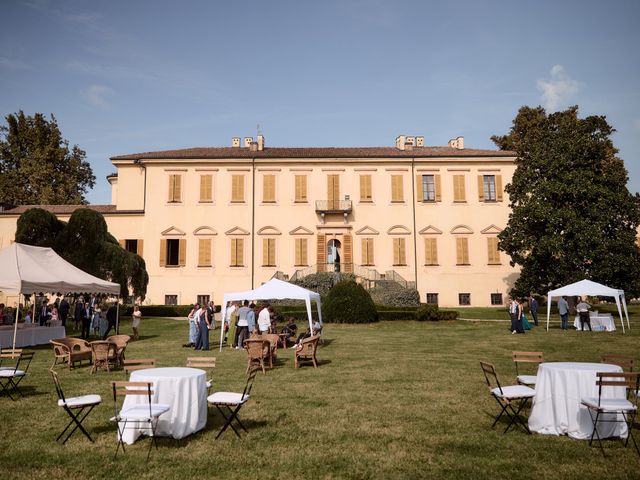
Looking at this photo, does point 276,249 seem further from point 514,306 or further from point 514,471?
point 514,471

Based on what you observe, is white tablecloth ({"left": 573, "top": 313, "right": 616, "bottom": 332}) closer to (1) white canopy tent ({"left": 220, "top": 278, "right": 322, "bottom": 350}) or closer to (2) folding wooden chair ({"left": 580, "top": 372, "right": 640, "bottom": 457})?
(1) white canopy tent ({"left": 220, "top": 278, "right": 322, "bottom": 350})

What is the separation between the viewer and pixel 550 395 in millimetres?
6266

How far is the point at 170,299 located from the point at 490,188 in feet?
69.9

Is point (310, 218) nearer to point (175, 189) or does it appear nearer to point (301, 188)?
point (301, 188)

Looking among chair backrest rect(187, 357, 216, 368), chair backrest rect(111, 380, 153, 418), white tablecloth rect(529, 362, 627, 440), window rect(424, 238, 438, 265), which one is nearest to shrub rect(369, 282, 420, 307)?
window rect(424, 238, 438, 265)

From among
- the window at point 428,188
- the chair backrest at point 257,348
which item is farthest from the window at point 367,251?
the chair backrest at point 257,348

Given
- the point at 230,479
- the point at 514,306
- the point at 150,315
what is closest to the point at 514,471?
the point at 230,479

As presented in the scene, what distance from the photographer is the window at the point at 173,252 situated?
32562 mm

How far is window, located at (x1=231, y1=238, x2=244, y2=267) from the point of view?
32.6 meters

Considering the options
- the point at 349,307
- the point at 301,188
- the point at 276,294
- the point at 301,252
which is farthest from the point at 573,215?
the point at 276,294

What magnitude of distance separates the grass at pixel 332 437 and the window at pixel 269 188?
2195 cm

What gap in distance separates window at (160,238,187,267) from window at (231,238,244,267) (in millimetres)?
2972

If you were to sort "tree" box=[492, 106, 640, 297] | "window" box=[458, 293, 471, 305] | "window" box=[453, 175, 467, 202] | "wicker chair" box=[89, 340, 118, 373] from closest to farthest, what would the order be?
"wicker chair" box=[89, 340, 118, 373]
"tree" box=[492, 106, 640, 297]
"window" box=[458, 293, 471, 305]
"window" box=[453, 175, 467, 202]

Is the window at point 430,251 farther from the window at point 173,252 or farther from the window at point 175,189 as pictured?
the window at point 175,189
